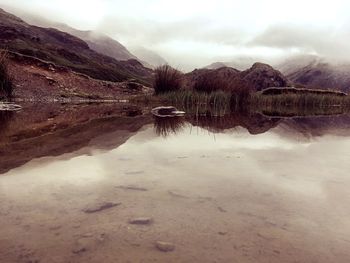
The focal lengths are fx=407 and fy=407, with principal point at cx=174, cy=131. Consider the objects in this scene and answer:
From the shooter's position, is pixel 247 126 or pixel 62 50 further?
pixel 62 50

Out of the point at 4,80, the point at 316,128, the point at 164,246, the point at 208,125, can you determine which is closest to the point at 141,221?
the point at 164,246

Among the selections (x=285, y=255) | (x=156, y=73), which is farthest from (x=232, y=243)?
(x=156, y=73)

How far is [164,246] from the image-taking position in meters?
2.11

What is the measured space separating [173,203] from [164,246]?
72 cm

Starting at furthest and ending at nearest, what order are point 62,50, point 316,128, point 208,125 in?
1. point 62,50
2. point 316,128
3. point 208,125

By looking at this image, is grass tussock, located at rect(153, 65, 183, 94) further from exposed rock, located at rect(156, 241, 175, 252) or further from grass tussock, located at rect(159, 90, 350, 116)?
exposed rock, located at rect(156, 241, 175, 252)

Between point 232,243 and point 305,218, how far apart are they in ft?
2.30

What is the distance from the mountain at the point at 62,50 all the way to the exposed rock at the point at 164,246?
46.1 metres

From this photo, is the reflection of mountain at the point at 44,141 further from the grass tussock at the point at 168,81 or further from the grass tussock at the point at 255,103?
the grass tussock at the point at 168,81

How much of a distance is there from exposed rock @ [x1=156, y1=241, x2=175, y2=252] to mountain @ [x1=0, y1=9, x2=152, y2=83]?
46.1 m

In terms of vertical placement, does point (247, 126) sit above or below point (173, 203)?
below

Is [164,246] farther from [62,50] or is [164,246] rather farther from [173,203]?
[62,50]

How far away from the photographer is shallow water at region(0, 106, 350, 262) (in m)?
2.07

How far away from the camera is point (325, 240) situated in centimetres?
228
